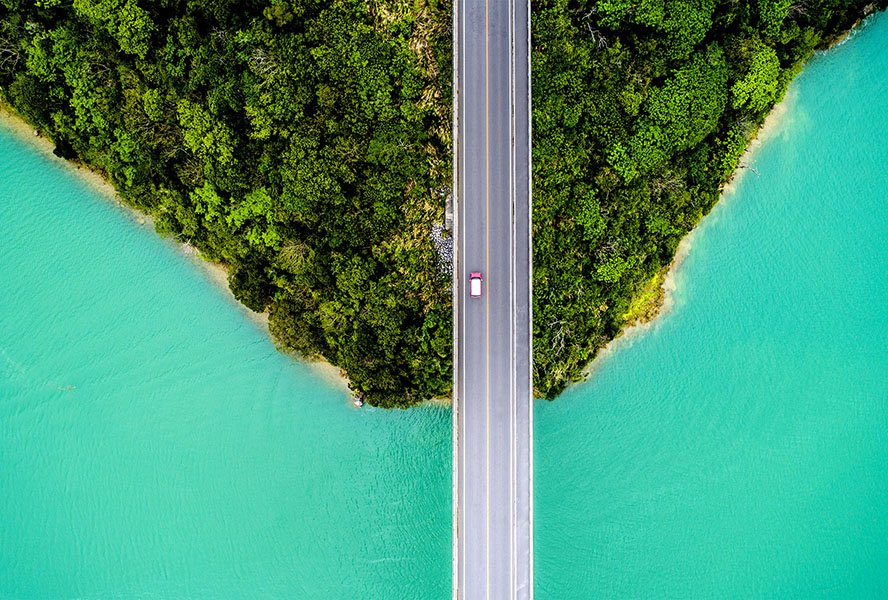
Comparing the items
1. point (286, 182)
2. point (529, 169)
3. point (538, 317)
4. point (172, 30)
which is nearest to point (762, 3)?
point (529, 169)

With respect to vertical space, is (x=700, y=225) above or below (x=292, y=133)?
below

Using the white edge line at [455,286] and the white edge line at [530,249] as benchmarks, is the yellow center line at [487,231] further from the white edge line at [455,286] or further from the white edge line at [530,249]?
the white edge line at [530,249]

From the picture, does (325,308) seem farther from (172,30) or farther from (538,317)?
(172,30)

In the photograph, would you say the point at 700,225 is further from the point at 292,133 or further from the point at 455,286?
the point at 292,133

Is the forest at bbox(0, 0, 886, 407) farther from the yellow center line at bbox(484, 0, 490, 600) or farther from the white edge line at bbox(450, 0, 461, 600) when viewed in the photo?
the yellow center line at bbox(484, 0, 490, 600)

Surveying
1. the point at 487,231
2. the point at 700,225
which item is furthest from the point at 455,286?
the point at 700,225

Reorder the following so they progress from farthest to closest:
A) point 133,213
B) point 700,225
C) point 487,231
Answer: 1. point 133,213
2. point 700,225
3. point 487,231
